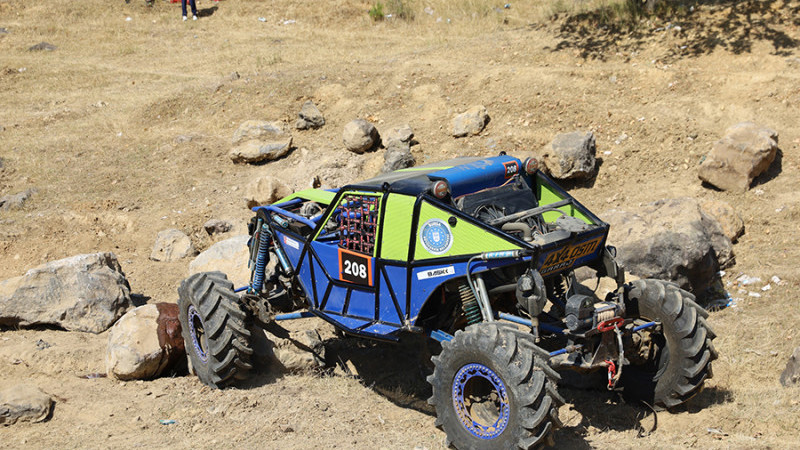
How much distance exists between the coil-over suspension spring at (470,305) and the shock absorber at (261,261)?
8.22 feet

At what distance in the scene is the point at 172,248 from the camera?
12.8 m

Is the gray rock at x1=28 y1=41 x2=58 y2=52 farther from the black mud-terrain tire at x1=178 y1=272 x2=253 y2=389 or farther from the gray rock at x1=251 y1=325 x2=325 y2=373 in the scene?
the gray rock at x1=251 y1=325 x2=325 y2=373

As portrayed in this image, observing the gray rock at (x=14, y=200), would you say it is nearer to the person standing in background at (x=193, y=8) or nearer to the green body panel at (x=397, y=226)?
the green body panel at (x=397, y=226)

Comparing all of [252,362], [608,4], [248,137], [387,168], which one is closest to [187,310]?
[252,362]

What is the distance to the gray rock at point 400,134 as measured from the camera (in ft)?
49.7

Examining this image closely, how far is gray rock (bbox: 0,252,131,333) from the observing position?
31.7 feet

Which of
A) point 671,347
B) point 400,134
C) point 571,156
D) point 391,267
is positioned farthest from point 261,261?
point 400,134

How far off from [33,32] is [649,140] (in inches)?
843

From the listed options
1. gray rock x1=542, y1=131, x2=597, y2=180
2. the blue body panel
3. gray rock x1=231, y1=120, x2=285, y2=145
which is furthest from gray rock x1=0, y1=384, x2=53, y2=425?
gray rock x1=231, y1=120, x2=285, y2=145

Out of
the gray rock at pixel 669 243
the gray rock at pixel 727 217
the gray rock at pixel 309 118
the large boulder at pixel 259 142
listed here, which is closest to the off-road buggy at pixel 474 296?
the gray rock at pixel 669 243

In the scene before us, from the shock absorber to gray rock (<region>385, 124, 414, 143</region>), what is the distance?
290 inches

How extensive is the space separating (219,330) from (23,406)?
6.28ft

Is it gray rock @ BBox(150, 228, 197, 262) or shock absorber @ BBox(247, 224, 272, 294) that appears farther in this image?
gray rock @ BBox(150, 228, 197, 262)

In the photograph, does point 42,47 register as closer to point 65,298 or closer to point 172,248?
point 172,248
